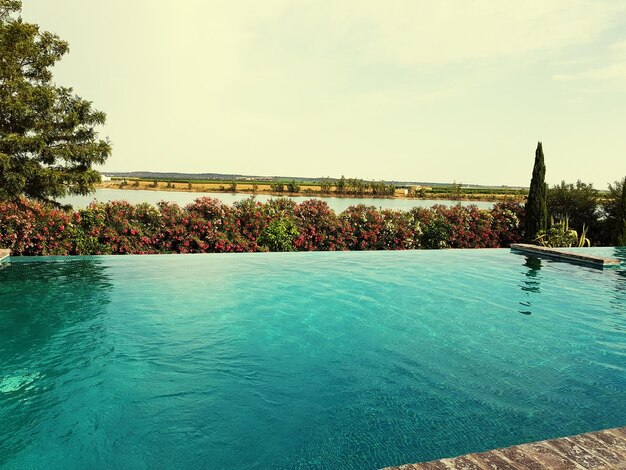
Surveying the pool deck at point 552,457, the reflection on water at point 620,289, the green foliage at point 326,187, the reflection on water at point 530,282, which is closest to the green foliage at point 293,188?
the green foliage at point 326,187

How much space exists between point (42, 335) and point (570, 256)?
12342 mm

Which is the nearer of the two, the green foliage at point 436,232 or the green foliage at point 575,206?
the green foliage at point 436,232

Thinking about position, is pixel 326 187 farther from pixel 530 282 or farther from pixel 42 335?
pixel 42 335

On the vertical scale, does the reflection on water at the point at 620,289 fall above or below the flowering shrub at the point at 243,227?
below

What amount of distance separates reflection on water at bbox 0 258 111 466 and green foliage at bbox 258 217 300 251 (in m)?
4.33

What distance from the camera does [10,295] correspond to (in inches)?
287

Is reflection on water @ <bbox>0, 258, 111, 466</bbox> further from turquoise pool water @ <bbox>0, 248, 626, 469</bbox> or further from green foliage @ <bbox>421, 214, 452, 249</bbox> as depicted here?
green foliage @ <bbox>421, 214, 452, 249</bbox>

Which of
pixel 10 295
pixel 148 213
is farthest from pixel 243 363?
pixel 148 213

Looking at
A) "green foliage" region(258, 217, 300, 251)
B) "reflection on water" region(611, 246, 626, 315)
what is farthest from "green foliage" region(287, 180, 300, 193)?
"reflection on water" region(611, 246, 626, 315)

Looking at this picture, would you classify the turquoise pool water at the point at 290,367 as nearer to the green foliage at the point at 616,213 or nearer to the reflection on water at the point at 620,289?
the reflection on water at the point at 620,289

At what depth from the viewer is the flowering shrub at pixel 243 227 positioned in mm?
10398

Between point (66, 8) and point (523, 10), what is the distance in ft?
47.8

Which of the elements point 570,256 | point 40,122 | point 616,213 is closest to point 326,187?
point 616,213

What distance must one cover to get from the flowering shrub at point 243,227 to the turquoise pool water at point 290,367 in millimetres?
1381
